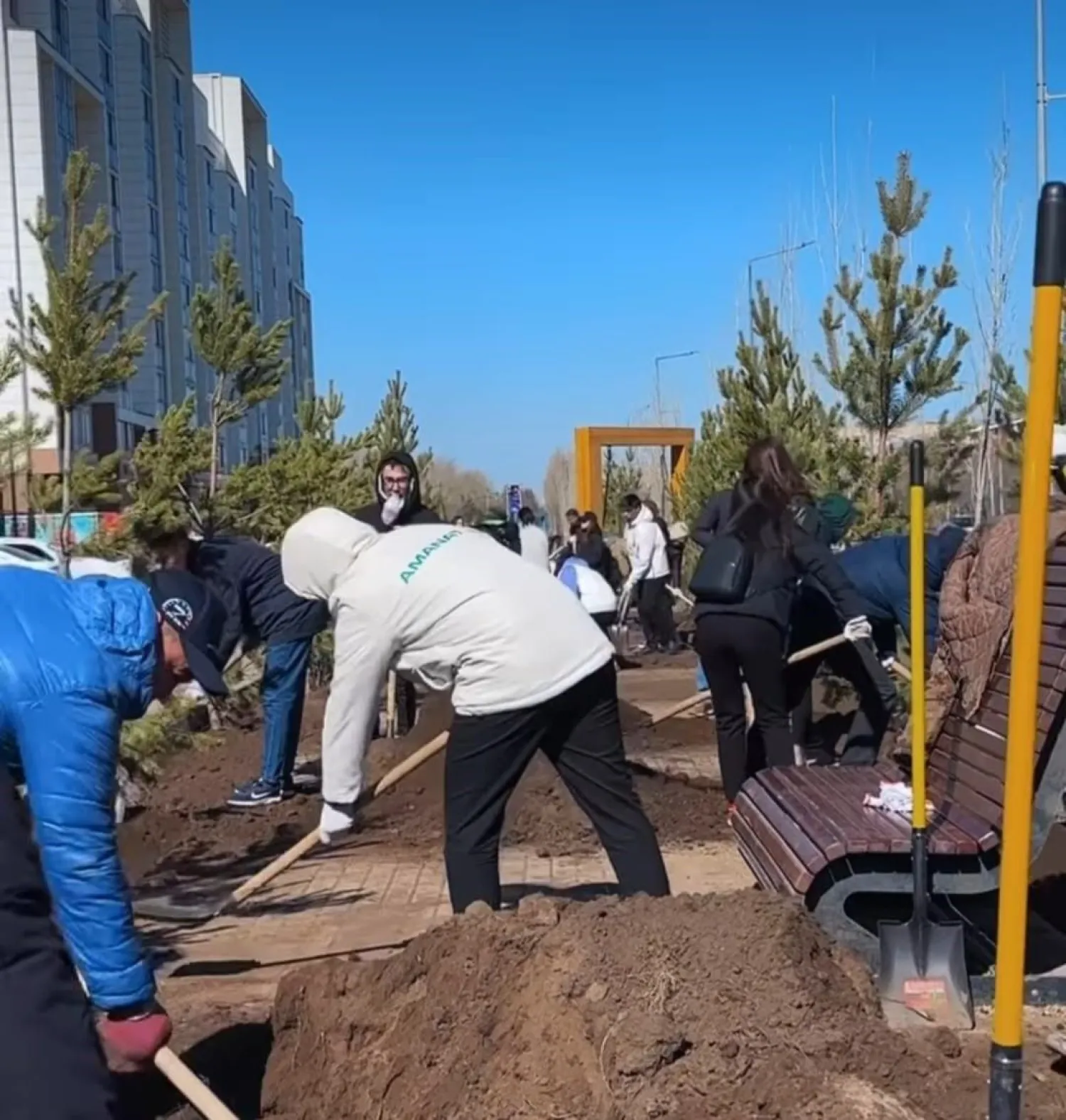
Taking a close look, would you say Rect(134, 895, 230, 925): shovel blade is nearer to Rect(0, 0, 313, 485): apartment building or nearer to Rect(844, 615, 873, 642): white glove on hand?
Rect(844, 615, 873, 642): white glove on hand

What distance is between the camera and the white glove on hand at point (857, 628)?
5.99 m

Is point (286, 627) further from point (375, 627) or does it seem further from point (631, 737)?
point (375, 627)

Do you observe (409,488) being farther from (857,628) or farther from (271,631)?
(857,628)

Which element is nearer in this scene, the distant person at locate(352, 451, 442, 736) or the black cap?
the black cap

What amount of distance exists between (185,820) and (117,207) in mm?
39080

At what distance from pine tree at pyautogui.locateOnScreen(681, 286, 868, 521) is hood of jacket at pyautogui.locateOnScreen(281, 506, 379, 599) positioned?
6000 mm

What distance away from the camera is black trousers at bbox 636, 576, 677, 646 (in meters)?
15.3

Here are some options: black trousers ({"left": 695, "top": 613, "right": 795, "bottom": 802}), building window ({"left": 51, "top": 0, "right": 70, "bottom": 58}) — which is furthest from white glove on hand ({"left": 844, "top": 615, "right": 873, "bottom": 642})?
building window ({"left": 51, "top": 0, "right": 70, "bottom": 58})

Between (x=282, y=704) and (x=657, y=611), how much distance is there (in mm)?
8730

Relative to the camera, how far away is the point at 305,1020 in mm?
3604

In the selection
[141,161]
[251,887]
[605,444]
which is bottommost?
[251,887]

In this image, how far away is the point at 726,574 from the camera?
18.8 ft

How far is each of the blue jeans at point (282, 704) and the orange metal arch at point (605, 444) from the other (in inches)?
553

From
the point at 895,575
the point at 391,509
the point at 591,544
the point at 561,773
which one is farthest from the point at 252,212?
the point at 561,773
